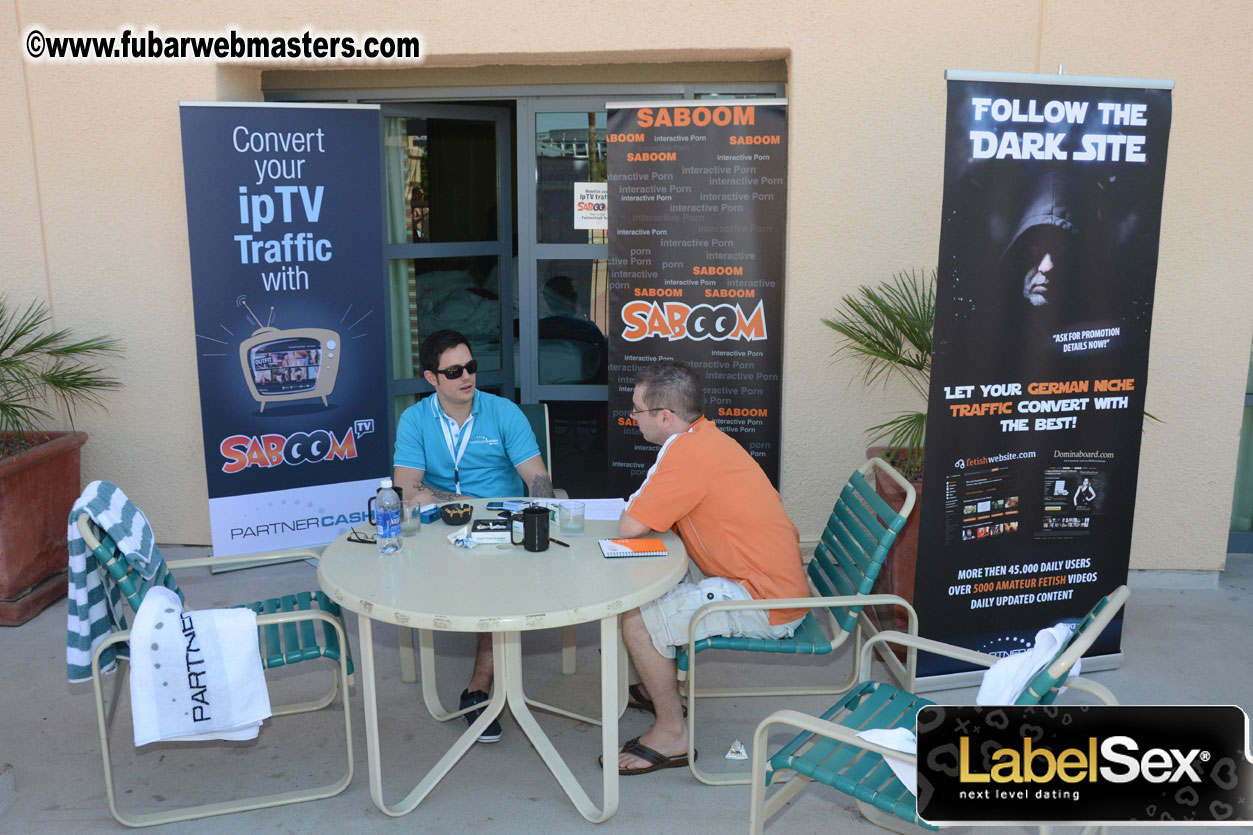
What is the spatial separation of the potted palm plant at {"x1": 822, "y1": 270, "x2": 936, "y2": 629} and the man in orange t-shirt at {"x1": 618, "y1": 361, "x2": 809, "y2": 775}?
78 centimetres

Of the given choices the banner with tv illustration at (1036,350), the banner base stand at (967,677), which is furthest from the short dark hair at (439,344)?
the banner base stand at (967,677)

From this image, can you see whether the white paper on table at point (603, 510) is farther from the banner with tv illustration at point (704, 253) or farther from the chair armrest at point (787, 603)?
the banner with tv illustration at point (704, 253)

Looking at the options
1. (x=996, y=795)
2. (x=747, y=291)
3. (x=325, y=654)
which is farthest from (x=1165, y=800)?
(x=747, y=291)

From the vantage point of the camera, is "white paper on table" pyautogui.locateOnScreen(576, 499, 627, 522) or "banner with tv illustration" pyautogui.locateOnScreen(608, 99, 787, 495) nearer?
"white paper on table" pyautogui.locateOnScreen(576, 499, 627, 522)

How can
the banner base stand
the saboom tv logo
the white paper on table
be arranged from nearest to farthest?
1. the white paper on table
2. the banner base stand
3. the saboom tv logo

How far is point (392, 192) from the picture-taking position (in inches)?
217

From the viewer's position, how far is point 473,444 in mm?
4023

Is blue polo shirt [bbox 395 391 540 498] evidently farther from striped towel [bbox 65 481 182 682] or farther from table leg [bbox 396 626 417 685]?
striped towel [bbox 65 481 182 682]

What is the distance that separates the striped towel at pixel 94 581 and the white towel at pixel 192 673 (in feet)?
0.60

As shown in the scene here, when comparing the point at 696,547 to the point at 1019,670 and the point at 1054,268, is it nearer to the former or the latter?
the point at 1019,670

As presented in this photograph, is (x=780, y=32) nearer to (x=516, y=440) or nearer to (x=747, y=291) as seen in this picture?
(x=747, y=291)

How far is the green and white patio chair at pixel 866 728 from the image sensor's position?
2320 millimetres

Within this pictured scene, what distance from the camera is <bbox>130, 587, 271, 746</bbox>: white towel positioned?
2.85 meters

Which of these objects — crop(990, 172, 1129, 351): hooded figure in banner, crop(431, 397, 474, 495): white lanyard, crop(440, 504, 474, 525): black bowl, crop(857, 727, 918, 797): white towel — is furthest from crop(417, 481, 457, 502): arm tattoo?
crop(990, 172, 1129, 351): hooded figure in banner
